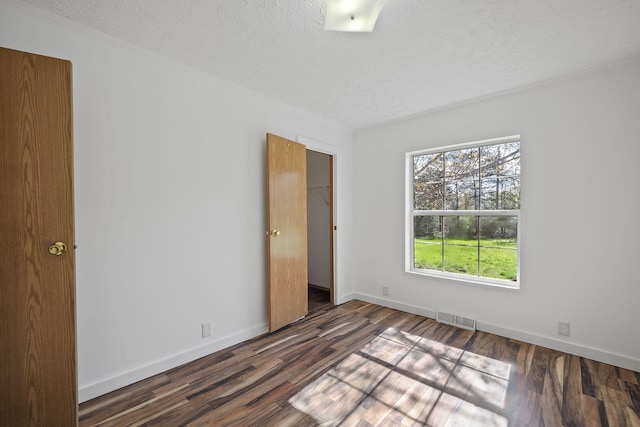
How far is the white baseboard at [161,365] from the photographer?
6.25 feet

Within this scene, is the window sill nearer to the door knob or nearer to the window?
the window

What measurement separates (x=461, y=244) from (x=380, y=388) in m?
1.95

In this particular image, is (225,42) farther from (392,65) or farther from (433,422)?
(433,422)

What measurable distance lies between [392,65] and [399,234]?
2.09 meters

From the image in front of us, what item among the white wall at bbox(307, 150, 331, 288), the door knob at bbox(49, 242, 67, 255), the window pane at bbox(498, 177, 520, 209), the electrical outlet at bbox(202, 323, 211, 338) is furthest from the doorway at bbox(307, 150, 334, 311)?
the door knob at bbox(49, 242, 67, 255)

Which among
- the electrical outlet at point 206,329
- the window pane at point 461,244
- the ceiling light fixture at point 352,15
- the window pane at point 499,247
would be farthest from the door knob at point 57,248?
the window pane at point 499,247

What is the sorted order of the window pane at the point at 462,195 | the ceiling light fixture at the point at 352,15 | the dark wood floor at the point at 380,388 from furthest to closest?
the window pane at the point at 462,195, the dark wood floor at the point at 380,388, the ceiling light fixture at the point at 352,15

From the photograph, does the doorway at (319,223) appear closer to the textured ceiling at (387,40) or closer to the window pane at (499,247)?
the textured ceiling at (387,40)

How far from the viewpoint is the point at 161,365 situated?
7.30 ft

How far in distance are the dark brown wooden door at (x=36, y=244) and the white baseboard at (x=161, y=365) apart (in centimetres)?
37

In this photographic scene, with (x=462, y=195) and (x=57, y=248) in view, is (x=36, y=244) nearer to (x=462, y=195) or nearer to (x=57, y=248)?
(x=57, y=248)

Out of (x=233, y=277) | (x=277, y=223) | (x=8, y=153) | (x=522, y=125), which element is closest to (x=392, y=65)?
(x=522, y=125)

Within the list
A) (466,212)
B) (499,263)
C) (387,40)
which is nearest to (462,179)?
(466,212)

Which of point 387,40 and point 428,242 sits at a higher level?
point 387,40
